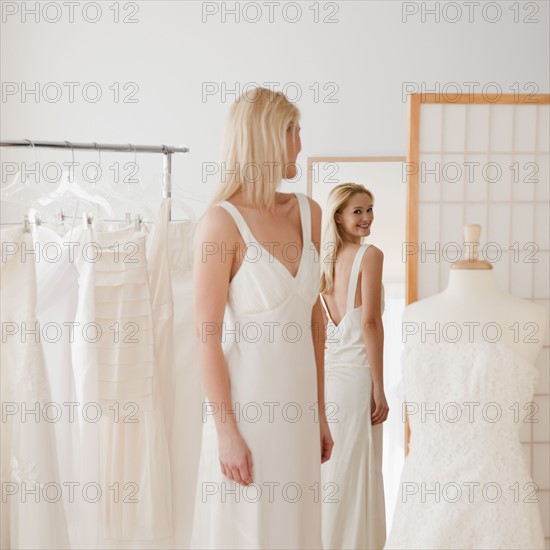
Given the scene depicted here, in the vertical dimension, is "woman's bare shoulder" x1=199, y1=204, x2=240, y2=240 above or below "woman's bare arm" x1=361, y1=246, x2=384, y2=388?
above

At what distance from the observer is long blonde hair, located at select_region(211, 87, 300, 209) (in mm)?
1651

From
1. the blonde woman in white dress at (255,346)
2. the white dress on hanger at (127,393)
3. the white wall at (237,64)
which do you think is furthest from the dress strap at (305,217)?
the white wall at (237,64)

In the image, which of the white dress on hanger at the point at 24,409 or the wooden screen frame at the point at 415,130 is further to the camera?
the wooden screen frame at the point at 415,130

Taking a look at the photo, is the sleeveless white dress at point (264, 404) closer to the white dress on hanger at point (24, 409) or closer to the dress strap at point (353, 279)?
the white dress on hanger at point (24, 409)

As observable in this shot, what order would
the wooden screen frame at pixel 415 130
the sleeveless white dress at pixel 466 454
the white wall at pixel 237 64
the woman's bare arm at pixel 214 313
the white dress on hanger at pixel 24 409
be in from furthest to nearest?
the white wall at pixel 237 64, the wooden screen frame at pixel 415 130, the white dress on hanger at pixel 24 409, the sleeveless white dress at pixel 466 454, the woman's bare arm at pixel 214 313

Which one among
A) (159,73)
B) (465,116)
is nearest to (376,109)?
(159,73)

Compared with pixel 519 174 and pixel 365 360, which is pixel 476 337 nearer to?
pixel 519 174

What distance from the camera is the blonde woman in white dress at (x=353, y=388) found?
7.79ft

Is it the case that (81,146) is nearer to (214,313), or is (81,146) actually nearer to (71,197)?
(71,197)

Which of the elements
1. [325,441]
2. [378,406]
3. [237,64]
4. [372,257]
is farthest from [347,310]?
[237,64]

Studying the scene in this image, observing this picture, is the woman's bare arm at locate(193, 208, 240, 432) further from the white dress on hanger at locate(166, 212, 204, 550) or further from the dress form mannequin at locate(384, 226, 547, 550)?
the white dress on hanger at locate(166, 212, 204, 550)

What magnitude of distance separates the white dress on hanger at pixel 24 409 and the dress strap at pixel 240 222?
52cm

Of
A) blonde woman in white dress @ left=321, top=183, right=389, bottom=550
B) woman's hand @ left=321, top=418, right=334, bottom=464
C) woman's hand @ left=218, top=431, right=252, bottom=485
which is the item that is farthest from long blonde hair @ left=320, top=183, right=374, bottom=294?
woman's hand @ left=218, top=431, right=252, bottom=485

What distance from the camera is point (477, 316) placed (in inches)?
Result: 70.6
